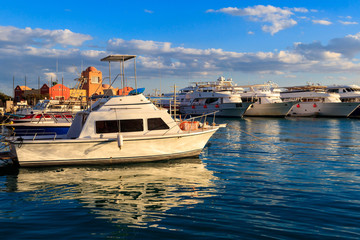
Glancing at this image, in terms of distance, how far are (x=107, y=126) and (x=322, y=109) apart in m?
53.0

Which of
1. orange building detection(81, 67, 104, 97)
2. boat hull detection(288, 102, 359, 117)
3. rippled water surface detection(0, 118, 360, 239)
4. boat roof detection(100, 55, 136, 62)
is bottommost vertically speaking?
rippled water surface detection(0, 118, 360, 239)

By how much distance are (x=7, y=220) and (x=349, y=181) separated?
36.7ft

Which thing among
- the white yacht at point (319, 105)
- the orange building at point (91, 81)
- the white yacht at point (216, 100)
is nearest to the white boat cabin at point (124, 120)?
the white yacht at point (216, 100)

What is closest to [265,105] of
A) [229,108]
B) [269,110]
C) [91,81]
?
[269,110]

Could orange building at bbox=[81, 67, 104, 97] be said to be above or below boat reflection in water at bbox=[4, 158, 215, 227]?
above

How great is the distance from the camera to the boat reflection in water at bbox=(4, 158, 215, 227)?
334 inches

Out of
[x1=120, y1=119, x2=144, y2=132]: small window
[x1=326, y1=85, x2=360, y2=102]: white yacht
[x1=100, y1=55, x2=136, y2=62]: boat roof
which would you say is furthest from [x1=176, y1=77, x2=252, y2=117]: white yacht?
[x1=120, y1=119, x2=144, y2=132]: small window

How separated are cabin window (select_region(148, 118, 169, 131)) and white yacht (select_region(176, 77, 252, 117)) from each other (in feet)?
131

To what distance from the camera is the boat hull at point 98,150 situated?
42.0 ft

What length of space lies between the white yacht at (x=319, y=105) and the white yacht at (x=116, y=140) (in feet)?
159

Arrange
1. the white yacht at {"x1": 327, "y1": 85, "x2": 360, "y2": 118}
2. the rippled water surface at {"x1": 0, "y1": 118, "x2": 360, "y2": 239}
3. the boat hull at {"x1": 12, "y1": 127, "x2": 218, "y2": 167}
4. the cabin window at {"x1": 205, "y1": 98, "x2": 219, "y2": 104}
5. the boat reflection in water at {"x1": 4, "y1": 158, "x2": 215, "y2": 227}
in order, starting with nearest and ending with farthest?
the rippled water surface at {"x1": 0, "y1": 118, "x2": 360, "y2": 239}, the boat reflection in water at {"x1": 4, "y1": 158, "x2": 215, "y2": 227}, the boat hull at {"x1": 12, "y1": 127, "x2": 218, "y2": 167}, the cabin window at {"x1": 205, "y1": 98, "x2": 219, "y2": 104}, the white yacht at {"x1": 327, "y1": 85, "x2": 360, "y2": 118}

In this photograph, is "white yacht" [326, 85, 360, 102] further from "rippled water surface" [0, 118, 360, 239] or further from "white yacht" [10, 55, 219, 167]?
"white yacht" [10, 55, 219, 167]

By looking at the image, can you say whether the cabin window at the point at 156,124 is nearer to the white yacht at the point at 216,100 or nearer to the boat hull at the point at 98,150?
the boat hull at the point at 98,150

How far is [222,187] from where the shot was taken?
419 inches
